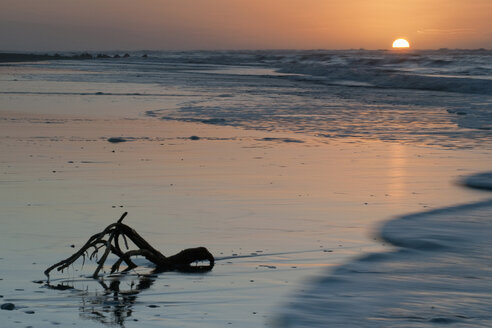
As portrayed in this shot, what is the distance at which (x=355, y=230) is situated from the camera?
268 inches

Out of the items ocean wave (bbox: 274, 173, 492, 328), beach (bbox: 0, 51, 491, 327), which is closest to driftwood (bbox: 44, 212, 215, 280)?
beach (bbox: 0, 51, 491, 327)

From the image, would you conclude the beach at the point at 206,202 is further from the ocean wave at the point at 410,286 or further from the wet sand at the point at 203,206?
the ocean wave at the point at 410,286

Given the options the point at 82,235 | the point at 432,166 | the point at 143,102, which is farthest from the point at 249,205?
the point at 143,102

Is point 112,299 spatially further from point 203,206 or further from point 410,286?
point 203,206

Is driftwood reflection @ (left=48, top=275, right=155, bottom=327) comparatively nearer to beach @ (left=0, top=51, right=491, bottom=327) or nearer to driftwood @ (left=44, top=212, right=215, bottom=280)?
beach @ (left=0, top=51, right=491, bottom=327)

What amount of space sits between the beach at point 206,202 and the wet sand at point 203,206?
2 cm

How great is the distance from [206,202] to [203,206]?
21 centimetres

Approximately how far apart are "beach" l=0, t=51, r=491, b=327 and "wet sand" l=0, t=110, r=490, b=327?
0.02 m

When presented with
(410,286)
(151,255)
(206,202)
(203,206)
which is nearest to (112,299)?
(151,255)

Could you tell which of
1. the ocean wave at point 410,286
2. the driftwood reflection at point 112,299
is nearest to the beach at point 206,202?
the driftwood reflection at point 112,299

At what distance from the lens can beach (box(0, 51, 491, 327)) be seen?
4.76 m

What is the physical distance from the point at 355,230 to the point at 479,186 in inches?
123

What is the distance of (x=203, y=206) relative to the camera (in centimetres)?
763

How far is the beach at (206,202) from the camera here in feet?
15.6
